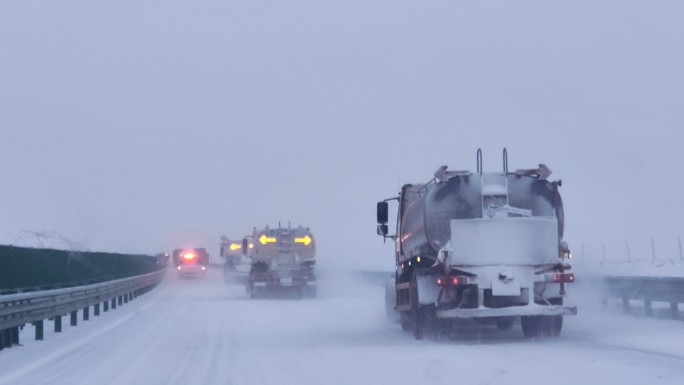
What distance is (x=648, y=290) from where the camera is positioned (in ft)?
77.8

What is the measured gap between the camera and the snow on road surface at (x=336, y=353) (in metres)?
13.2

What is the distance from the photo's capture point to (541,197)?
19219mm

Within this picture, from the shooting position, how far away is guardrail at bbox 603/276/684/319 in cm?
2216

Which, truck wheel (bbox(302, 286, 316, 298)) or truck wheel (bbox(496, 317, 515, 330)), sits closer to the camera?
truck wheel (bbox(496, 317, 515, 330))

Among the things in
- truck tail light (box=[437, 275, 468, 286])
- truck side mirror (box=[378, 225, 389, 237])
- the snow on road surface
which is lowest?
the snow on road surface

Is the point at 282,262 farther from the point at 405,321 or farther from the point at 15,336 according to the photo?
the point at 15,336

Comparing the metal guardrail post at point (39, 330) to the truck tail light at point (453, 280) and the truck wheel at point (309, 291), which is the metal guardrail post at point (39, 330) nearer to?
the truck tail light at point (453, 280)

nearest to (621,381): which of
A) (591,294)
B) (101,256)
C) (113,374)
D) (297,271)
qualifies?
(113,374)

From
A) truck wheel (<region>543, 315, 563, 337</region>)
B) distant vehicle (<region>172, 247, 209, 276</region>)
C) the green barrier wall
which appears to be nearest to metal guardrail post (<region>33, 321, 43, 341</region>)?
the green barrier wall

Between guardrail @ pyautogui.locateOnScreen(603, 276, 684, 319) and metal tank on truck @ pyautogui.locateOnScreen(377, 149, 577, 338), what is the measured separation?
4.17 meters

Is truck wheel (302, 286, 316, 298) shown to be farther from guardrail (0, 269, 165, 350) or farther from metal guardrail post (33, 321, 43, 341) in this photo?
metal guardrail post (33, 321, 43, 341)

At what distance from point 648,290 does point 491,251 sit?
22.9 ft

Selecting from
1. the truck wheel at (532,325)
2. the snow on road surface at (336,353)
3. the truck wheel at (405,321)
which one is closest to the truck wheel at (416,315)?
the snow on road surface at (336,353)

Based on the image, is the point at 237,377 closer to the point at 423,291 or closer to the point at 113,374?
the point at 113,374
